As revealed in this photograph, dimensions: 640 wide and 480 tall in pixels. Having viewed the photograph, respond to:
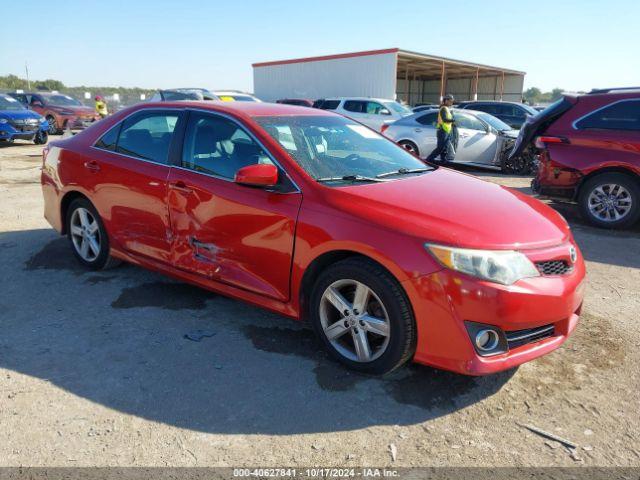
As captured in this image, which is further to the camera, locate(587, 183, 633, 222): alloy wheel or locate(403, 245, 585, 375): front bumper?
locate(587, 183, 633, 222): alloy wheel

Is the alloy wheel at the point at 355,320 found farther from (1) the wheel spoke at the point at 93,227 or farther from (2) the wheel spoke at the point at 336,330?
(1) the wheel spoke at the point at 93,227

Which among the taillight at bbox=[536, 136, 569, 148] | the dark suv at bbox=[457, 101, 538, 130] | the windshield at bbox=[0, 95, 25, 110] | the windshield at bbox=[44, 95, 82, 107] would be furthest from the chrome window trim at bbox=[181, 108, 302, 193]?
the windshield at bbox=[44, 95, 82, 107]

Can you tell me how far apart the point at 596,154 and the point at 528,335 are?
16.1 feet

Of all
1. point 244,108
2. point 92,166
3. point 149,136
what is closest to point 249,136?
point 244,108

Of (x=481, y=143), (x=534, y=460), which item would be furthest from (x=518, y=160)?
(x=534, y=460)

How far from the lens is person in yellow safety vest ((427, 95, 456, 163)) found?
1082 centimetres

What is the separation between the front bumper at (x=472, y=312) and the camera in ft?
8.74

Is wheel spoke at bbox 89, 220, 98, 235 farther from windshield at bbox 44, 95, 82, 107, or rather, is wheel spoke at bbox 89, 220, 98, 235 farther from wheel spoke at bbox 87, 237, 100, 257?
windshield at bbox 44, 95, 82, 107

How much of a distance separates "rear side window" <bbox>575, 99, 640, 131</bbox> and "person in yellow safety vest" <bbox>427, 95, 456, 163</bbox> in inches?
161

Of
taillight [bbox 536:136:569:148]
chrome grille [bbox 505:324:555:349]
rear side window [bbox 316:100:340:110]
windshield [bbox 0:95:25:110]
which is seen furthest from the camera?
rear side window [bbox 316:100:340:110]

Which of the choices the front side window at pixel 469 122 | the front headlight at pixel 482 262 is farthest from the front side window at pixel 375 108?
the front headlight at pixel 482 262

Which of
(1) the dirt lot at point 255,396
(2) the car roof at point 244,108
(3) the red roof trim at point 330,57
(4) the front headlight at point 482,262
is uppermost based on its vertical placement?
(3) the red roof trim at point 330,57

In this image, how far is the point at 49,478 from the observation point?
2287mm

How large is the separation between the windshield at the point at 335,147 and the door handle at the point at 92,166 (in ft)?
5.59
